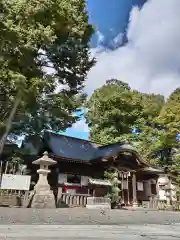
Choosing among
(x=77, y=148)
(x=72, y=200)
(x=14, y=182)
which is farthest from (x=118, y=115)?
(x=14, y=182)

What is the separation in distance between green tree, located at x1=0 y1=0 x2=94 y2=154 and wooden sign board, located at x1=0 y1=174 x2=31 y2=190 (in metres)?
3.21

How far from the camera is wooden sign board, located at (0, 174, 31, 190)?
33.9 ft

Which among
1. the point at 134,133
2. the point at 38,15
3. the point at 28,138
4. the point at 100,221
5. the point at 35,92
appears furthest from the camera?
the point at 134,133

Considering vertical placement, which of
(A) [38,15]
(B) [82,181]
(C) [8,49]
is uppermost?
(A) [38,15]

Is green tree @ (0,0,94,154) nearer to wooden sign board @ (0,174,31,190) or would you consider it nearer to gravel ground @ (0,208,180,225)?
wooden sign board @ (0,174,31,190)

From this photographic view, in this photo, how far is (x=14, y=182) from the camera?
1056 centimetres

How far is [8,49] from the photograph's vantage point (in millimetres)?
13180

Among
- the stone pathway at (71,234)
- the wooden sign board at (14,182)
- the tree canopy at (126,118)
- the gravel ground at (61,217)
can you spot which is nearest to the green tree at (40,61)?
the wooden sign board at (14,182)

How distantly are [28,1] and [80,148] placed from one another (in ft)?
41.2

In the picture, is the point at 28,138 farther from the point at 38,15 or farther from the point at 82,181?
the point at 38,15

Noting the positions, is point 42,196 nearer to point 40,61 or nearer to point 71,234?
point 71,234

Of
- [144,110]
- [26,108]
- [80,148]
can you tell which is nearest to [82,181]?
[80,148]

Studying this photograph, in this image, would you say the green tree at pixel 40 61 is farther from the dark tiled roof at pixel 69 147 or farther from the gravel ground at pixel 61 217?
the gravel ground at pixel 61 217

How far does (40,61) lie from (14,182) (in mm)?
7963
